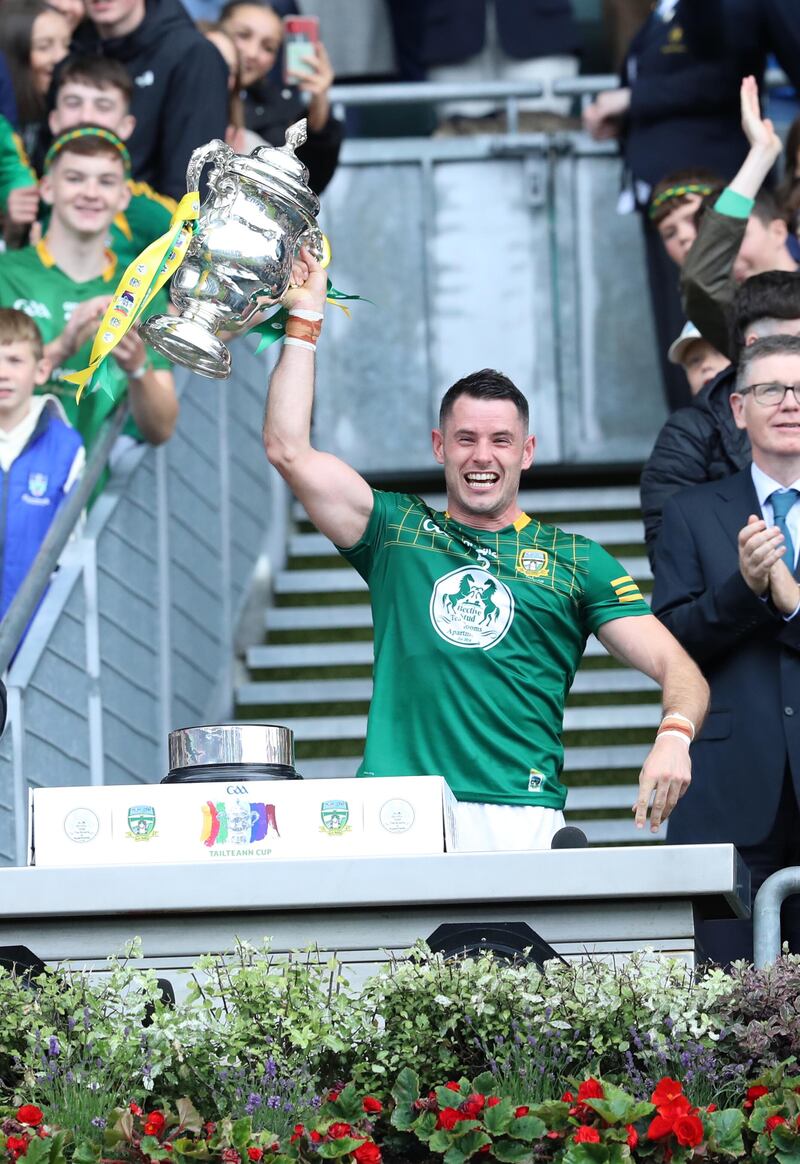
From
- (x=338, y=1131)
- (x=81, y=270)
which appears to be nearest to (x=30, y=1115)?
(x=338, y=1131)

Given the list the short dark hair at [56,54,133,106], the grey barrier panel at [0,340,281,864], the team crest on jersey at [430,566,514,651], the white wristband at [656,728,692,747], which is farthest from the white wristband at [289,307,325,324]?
the short dark hair at [56,54,133,106]

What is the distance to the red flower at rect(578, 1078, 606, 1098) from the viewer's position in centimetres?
336

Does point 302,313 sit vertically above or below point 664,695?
above

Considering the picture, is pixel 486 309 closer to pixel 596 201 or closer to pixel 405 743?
pixel 596 201

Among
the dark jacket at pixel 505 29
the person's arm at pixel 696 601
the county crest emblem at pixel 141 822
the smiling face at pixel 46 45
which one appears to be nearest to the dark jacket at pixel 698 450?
the person's arm at pixel 696 601

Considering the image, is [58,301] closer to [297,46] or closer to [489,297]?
[297,46]

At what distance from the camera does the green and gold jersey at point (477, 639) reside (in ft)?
15.2

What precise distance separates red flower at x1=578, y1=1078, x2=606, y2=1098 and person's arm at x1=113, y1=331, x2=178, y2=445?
3.96 meters

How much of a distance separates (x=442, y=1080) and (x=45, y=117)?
547cm

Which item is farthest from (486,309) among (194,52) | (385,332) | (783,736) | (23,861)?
(783,736)

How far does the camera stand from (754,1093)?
3471 mm

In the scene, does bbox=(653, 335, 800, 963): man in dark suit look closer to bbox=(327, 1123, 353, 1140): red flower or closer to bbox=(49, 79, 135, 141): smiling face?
bbox=(327, 1123, 353, 1140): red flower

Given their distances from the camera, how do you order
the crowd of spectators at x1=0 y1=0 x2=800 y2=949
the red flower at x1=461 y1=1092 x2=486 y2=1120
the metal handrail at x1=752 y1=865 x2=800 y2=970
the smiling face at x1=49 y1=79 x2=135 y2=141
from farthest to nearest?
1. the smiling face at x1=49 y1=79 x2=135 y2=141
2. the crowd of spectators at x1=0 y1=0 x2=800 y2=949
3. the metal handrail at x1=752 y1=865 x2=800 y2=970
4. the red flower at x1=461 y1=1092 x2=486 y2=1120

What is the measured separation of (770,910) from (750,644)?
4.00ft
